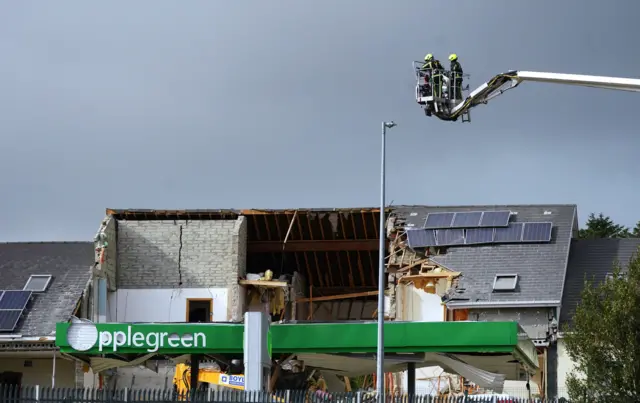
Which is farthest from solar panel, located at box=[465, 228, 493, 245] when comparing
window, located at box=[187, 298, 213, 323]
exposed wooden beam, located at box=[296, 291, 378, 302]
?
window, located at box=[187, 298, 213, 323]

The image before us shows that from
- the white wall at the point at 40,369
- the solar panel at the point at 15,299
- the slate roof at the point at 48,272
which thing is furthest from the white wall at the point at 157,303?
the solar panel at the point at 15,299

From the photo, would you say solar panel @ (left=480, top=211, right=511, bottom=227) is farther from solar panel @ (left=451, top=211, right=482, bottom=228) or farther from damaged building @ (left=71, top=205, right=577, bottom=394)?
solar panel @ (left=451, top=211, right=482, bottom=228)

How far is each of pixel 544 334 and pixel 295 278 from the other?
1176 cm

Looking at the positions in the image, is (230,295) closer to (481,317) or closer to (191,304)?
(191,304)

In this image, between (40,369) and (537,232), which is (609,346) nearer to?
(537,232)

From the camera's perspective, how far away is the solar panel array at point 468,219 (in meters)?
50.9

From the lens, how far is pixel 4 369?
49.4 metres

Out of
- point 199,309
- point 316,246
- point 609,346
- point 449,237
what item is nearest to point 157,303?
point 199,309

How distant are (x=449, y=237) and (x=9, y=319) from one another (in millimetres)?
17486

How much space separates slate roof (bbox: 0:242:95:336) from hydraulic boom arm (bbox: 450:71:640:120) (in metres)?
24.9

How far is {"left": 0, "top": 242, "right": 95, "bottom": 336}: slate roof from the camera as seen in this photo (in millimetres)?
46969

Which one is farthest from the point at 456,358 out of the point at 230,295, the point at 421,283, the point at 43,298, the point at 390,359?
the point at 43,298

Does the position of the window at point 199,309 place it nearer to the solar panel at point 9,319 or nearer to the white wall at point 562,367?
the solar panel at point 9,319

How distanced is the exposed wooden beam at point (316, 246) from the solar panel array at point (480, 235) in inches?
110
